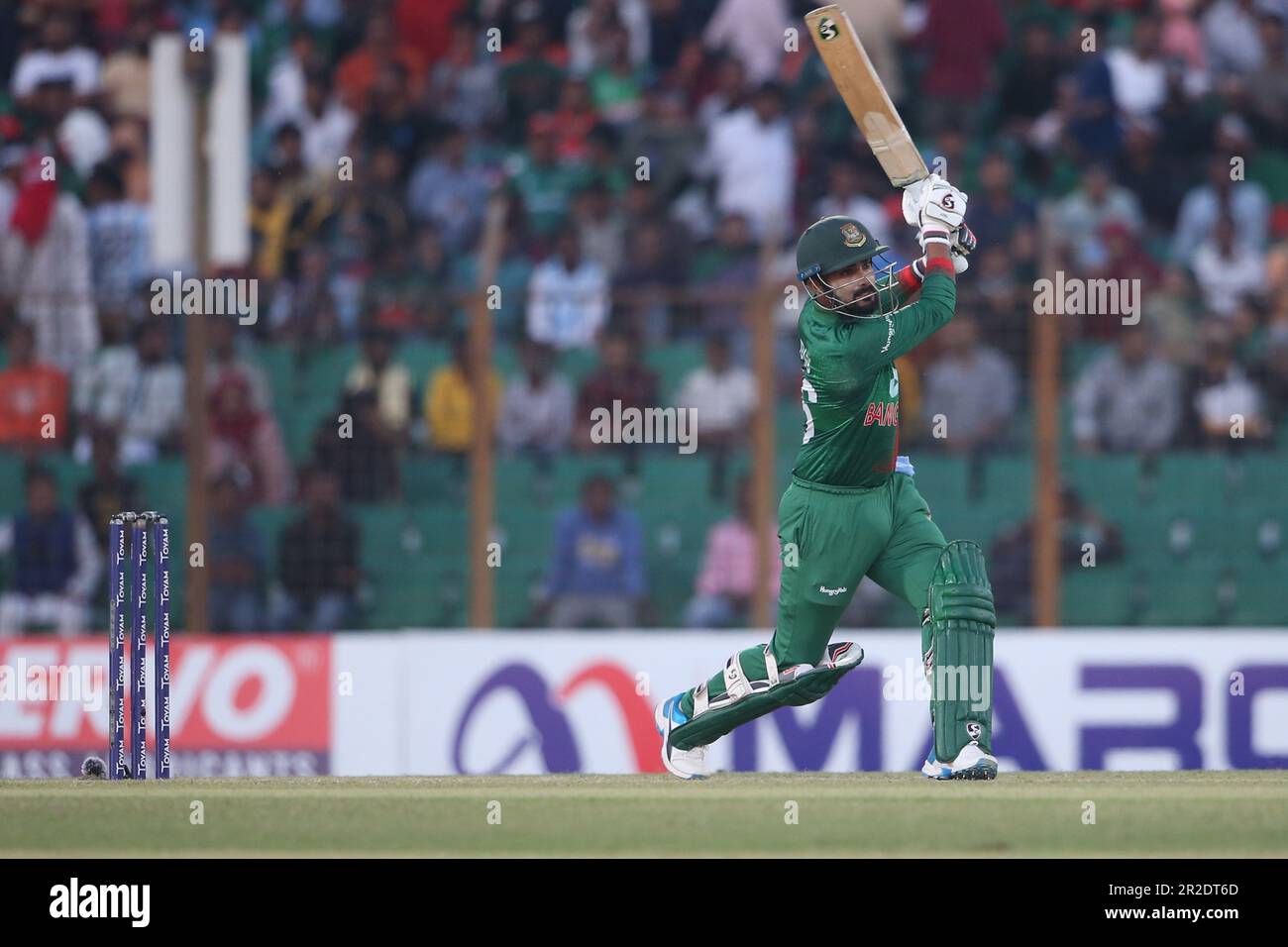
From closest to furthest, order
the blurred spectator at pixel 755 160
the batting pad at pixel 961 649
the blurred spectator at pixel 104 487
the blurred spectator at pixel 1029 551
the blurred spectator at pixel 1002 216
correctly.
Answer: the batting pad at pixel 961 649, the blurred spectator at pixel 1029 551, the blurred spectator at pixel 104 487, the blurred spectator at pixel 1002 216, the blurred spectator at pixel 755 160

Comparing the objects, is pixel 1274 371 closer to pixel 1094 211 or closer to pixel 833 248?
pixel 1094 211

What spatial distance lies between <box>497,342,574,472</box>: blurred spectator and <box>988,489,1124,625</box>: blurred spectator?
2.63 meters

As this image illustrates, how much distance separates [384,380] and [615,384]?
1366 millimetres

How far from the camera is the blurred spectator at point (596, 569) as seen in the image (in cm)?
1320

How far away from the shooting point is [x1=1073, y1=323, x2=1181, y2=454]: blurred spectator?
43.0 ft

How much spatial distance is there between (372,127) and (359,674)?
5236mm

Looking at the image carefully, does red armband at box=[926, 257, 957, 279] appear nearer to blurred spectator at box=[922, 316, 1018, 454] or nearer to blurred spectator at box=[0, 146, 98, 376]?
blurred spectator at box=[922, 316, 1018, 454]

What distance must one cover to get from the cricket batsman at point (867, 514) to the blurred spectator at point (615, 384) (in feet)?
14.1

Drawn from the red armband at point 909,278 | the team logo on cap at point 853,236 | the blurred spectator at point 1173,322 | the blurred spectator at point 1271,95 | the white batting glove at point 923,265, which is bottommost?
the red armband at point 909,278

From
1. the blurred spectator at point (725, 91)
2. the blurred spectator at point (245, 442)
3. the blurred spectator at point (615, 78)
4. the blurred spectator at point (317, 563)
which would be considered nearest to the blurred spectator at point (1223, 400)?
the blurred spectator at point (725, 91)

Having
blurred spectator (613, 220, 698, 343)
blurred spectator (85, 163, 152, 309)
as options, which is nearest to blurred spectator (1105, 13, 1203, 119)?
blurred spectator (613, 220, 698, 343)

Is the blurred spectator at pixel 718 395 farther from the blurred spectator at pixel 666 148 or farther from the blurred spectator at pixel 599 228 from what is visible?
the blurred spectator at pixel 666 148

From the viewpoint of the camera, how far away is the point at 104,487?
533 inches
